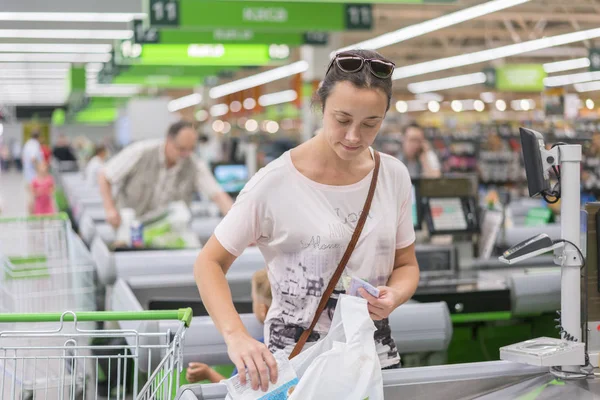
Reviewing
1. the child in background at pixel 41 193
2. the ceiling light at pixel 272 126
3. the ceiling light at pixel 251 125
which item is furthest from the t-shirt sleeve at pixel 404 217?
the ceiling light at pixel 272 126

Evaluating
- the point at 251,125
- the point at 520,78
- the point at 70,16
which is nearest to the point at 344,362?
the point at 70,16

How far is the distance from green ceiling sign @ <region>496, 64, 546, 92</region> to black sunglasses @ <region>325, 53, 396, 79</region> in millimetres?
14365

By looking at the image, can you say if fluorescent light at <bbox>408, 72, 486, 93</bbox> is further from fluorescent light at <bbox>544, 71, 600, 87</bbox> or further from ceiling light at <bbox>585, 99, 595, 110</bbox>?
ceiling light at <bbox>585, 99, 595, 110</bbox>

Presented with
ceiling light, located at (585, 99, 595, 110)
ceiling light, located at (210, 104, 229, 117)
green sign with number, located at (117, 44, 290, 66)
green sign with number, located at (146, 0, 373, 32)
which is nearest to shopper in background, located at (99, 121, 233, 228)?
green sign with number, located at (146, 0, 373, 32)

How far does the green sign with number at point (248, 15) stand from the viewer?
28.5ft

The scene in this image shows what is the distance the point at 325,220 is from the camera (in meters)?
2.02

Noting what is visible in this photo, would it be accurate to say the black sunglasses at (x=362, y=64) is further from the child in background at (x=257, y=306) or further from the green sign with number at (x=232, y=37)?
the green sign with number at (x=232, y=37)

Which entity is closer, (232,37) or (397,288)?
(397,288)

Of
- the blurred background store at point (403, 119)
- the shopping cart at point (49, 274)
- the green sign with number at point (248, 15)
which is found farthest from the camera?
the green sign with number at point (248, 15)

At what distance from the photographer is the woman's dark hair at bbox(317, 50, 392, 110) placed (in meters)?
1.89

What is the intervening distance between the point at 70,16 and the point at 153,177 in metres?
6.49

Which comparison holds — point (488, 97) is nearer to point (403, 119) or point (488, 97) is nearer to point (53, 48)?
point (403, 119)

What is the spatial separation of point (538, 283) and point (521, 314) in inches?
7.4

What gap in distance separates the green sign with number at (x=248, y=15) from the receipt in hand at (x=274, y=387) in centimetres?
735
